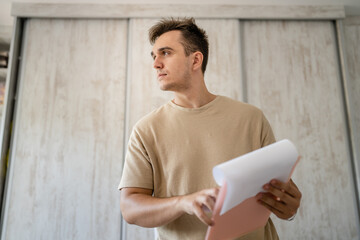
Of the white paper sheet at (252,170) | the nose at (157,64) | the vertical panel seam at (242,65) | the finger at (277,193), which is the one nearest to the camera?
the white paper sheet at (252,170)

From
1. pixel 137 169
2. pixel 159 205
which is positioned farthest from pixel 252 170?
pixel 137 169

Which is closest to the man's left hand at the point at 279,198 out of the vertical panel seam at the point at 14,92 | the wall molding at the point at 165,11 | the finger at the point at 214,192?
the finger at the point at 214,192

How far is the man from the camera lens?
90cm

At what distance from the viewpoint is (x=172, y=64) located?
1192 millimetres

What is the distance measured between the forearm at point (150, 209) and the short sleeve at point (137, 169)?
46mm

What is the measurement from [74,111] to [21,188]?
0.73 metres

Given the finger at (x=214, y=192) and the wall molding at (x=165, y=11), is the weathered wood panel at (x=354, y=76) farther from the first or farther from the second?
the finger at (x=214, y=192)

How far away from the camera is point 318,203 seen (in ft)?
6.88

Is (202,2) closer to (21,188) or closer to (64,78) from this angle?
(64,78)

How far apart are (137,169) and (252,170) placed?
0.52 meters

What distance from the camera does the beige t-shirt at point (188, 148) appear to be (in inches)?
38.6

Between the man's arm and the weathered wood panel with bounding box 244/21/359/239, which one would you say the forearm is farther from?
the weathered wood panel with bounding box 244/21/359/239

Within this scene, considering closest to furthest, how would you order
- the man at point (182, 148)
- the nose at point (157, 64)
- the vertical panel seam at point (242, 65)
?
1. the man at point (182, 148)
2. the nose at point (157, 64)
3. the vertical panel seam at point (242, 65)

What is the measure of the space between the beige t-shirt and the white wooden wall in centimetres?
111
